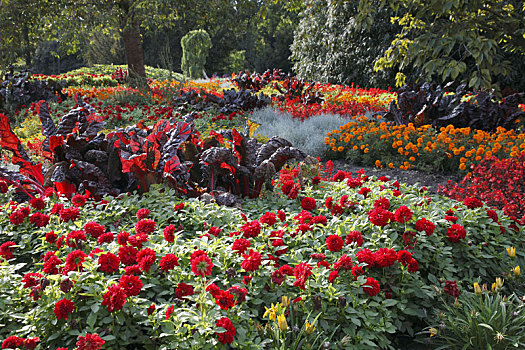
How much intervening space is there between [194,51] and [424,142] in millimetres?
25496

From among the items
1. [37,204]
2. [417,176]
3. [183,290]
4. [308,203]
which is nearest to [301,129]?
[417,176]

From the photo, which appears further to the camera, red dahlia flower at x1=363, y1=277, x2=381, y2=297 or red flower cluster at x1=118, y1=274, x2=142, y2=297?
red dahlia flower at x1=363, y1=277, x2=381, y2=297

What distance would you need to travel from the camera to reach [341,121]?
24.4 feet

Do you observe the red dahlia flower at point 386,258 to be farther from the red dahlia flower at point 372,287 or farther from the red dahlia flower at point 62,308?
the red dahlia flower at point 62,308

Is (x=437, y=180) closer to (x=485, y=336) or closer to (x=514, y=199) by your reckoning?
(x=514, y=199)

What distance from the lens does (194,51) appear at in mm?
28484

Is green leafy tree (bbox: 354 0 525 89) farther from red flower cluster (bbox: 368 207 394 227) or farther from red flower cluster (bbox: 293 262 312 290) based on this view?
red flower cluster (bbox: 293 262 312 290)

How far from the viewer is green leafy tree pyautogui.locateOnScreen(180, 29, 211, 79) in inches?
1091

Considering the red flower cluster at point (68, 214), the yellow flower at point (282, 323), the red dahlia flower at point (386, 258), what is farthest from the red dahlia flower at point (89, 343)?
the red dahlia flower at point (386, 258)

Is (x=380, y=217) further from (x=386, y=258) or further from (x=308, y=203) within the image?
(x=308, y=203)

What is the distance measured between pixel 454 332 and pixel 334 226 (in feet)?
3.00

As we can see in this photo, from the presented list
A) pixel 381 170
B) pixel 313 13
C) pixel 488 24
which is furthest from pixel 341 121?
pixel 313 13

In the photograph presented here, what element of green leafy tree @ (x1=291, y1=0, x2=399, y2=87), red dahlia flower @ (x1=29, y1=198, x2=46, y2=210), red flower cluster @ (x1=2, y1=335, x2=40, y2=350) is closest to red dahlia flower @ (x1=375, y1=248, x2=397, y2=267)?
red flower cluster @ (x1=2, y1=335, x2=40, y2=350)

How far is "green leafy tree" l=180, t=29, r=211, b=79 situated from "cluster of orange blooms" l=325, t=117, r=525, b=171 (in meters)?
23.3
